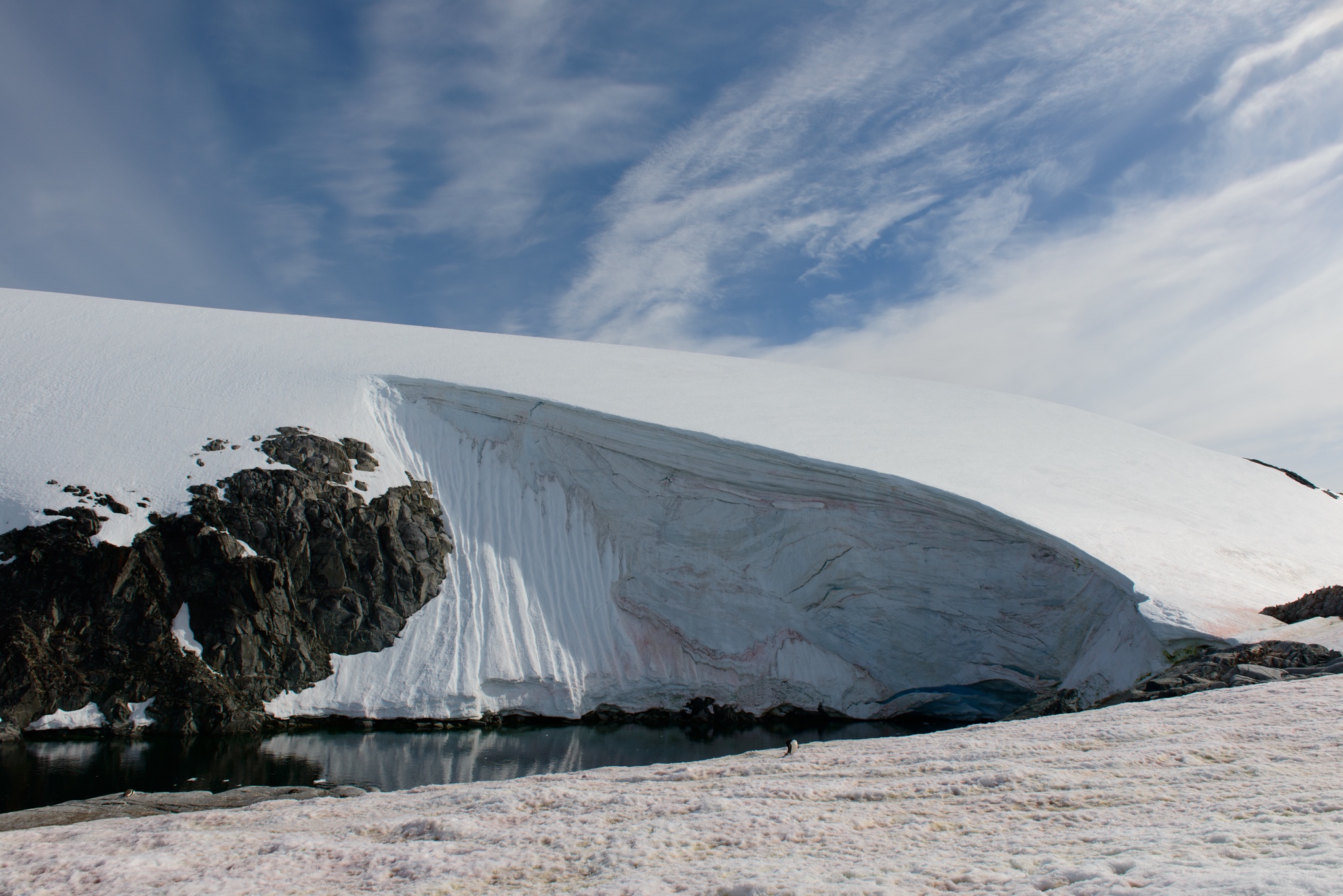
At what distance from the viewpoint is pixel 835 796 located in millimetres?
3898

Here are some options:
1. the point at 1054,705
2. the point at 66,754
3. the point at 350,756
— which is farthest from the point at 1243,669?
the point at 66,754

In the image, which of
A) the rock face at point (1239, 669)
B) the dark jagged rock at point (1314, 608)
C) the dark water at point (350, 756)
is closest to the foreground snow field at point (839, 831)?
the rock face at point (1239, 669)

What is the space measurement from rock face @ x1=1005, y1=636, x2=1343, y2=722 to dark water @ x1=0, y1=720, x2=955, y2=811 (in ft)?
13.0

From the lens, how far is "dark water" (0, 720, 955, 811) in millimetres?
7273

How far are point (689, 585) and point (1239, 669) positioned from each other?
24.7ft

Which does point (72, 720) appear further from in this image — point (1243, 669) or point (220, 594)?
point (1243, 669)

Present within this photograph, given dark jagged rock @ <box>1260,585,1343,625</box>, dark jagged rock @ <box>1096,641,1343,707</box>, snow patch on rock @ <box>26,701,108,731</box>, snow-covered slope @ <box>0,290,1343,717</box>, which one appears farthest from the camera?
snow-covered slope @ <box>0,290,1343,717</box>

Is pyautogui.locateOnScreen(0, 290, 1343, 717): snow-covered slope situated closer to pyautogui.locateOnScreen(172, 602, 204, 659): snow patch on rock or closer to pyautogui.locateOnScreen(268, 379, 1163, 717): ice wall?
pyautogui.locateOnScreen(268, 379, 1163, 717): ice wall

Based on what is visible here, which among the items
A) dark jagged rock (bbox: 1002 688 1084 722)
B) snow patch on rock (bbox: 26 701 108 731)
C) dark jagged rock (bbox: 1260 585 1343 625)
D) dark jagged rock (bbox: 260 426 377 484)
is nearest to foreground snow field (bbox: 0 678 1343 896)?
dark jagged rock (bbox: 1002 688 1084 722)

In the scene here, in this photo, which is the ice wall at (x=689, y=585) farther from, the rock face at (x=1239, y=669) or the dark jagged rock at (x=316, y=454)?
the rock face at (x=1239, y=669)

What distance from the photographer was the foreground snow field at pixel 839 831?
250 cm

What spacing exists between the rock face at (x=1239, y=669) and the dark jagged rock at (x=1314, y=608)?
145 centimetres

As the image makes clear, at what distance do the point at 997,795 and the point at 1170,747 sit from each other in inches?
50.1

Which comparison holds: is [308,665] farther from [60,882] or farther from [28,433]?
[60,882]
